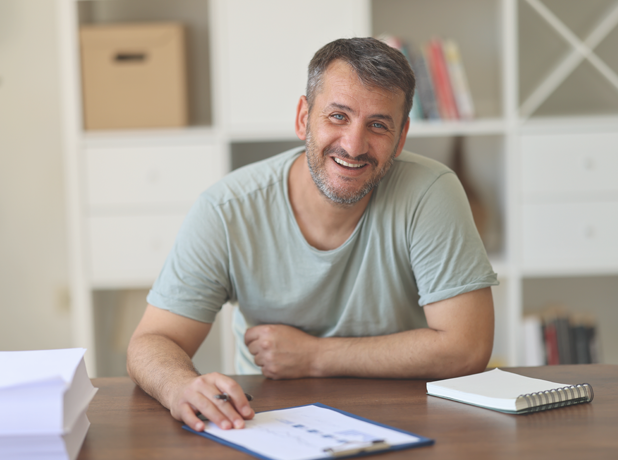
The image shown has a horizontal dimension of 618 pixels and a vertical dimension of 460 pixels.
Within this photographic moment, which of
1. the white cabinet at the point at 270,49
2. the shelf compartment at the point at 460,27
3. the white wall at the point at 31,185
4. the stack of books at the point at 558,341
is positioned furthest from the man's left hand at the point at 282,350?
the white wall at the point at 31,185

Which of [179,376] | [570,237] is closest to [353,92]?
[179,376]

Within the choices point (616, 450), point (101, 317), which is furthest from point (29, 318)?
point (616, 450)

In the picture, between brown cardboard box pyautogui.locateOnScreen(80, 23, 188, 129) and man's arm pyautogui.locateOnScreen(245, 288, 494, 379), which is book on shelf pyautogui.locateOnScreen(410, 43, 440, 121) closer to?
brown cardboard box pyautogui.locateOnScreen(80, 23, 188, 129)

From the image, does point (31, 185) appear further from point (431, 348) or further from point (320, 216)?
point (431, 348)

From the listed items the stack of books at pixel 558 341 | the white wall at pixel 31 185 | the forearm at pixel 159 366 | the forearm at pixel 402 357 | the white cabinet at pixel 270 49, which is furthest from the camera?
the white wall at pixel 31 185

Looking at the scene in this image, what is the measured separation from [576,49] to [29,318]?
2418 mm

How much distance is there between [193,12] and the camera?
2.57m

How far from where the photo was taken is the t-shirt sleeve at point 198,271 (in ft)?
4.24

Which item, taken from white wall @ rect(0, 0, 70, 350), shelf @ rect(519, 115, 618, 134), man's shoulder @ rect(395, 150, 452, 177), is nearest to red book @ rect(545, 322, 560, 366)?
shelf @ rect(519, 115, 618, 134)

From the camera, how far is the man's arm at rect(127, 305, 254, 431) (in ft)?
2.98

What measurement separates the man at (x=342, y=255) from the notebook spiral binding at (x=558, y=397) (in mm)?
258

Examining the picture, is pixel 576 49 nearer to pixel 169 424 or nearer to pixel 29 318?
pixel 169 424

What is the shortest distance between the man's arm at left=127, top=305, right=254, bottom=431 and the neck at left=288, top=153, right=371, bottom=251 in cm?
29

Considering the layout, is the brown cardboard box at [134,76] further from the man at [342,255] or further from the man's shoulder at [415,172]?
the man's shoulder at [415,172]
